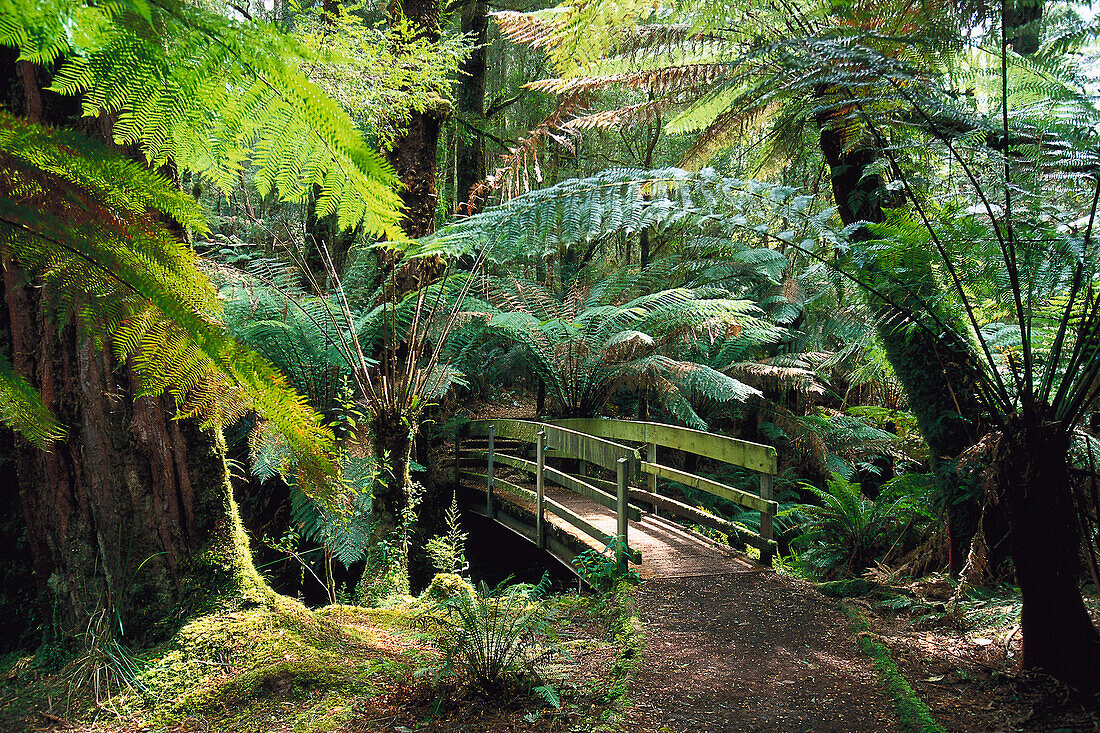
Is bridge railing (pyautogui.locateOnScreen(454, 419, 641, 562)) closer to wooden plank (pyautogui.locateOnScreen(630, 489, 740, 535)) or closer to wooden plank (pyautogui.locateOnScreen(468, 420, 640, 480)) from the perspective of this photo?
wooden plank (pyautogui.locateOnScreen(468, 420, 640, 480))

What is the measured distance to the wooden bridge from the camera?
449cm

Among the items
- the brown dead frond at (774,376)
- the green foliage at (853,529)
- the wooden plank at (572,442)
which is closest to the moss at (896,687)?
the green foliage at (853,529)

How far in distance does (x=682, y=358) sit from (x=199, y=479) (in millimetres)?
7122

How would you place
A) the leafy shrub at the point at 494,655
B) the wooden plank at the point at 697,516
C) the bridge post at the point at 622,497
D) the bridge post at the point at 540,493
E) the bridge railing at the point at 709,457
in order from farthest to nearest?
1. the bridge post at the point at 540,493
2. the wooden plank at the point at 697,516
3. the bridge railing at the point at 709,457
4. the bridge post at the point at 622,497
5. the leafy shrub at the point at 494,655

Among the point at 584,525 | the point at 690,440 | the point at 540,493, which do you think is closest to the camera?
the point at 584,525

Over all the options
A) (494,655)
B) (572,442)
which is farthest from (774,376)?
(494,655)

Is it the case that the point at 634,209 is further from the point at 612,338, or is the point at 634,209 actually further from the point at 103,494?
the point at 612,338

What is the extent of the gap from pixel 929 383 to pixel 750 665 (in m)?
2.06

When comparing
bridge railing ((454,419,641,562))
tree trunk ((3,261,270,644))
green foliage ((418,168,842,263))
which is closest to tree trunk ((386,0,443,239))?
bridge railing ((454,419,641,562))

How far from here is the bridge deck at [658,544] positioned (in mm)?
4445

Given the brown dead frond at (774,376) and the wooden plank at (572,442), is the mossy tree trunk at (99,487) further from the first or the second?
the brown dead frond at (774,376)

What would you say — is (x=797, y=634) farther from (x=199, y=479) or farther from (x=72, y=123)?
(x=72, y=123)

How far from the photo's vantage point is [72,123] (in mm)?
2441

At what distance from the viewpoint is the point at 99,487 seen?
262 centimetres
